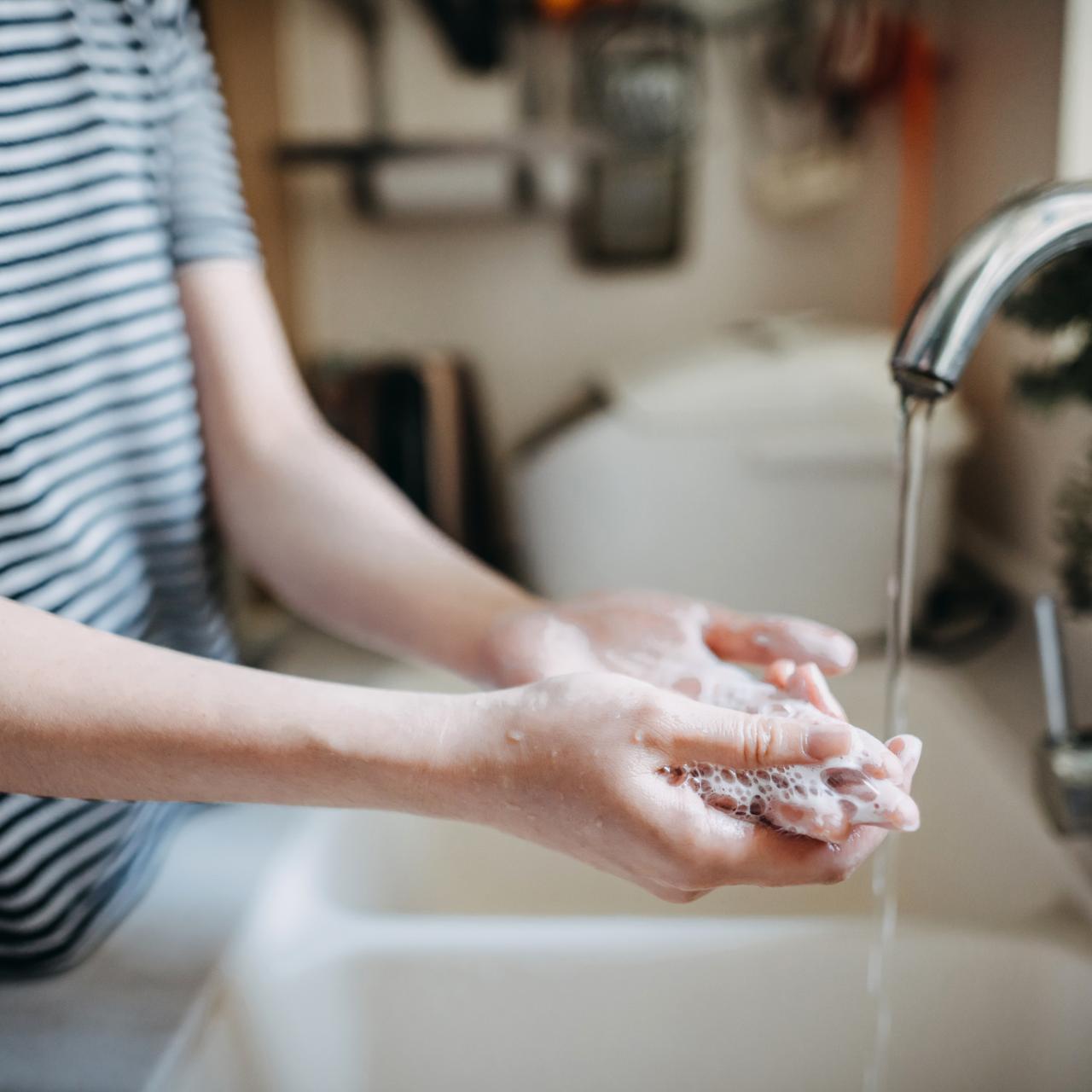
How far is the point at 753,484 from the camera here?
1.01 m

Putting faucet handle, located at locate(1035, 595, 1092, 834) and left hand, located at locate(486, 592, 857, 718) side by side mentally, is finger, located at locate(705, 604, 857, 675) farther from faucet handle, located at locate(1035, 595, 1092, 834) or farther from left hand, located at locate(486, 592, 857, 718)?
faucet handle, located at locate(1035, 595, 1092, 834)

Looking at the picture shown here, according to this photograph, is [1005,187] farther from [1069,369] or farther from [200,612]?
[200,612]

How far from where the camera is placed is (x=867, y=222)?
52.9 inches

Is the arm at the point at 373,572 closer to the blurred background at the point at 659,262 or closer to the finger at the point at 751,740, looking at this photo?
the finger at the point at 751,740

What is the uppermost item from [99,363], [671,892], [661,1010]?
[99,363]

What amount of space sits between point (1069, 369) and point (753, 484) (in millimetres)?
341

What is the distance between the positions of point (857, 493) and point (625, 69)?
2.04ft

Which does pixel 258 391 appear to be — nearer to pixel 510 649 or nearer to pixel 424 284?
pixel 510 649

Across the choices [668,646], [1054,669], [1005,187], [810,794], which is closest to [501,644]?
[668,646]

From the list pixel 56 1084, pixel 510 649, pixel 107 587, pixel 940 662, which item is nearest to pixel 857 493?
pixel 940 662

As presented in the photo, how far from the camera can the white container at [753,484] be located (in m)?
0.98

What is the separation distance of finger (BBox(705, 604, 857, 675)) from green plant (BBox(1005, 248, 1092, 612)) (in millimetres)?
310

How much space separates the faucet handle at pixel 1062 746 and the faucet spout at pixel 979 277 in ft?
0.91

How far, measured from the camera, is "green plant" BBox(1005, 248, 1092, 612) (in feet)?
2.19
